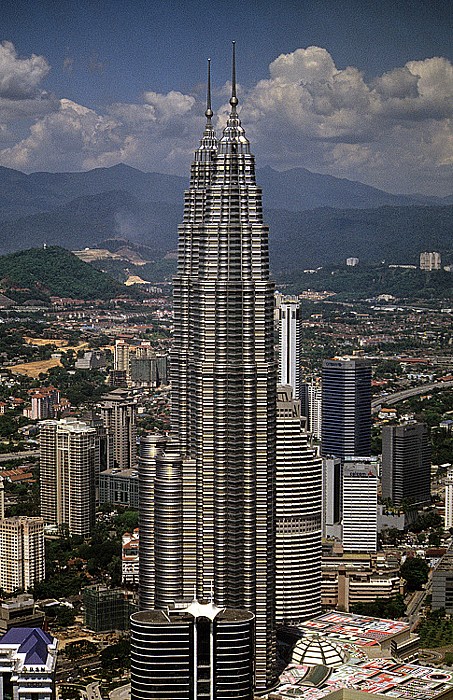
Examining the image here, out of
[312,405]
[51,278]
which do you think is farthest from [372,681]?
[51,278]

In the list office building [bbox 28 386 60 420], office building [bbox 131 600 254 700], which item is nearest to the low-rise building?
office building [bbox 131 600 254 700]

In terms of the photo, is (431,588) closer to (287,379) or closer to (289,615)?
(289,615)

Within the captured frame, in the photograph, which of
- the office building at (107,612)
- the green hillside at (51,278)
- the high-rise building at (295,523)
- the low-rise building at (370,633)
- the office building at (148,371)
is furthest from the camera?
the green hillside at (51,278)

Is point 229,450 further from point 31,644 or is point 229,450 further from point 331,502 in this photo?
point 331,502

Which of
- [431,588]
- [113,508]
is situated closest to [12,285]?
[113,508]

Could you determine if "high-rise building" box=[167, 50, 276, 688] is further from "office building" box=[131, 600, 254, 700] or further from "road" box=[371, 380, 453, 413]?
"road" box=[371, 380, 453, 413]

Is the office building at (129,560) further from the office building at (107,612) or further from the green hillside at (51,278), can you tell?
the green hillside at (51,278)

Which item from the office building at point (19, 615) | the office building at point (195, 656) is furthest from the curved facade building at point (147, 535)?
the office building at point (195, 656)

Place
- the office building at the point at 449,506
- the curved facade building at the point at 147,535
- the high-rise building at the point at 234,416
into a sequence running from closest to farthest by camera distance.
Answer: the high-rise building at the point at 234,416 < the curved facade building at the point at 147,535 < the office building at the point at 449,506
